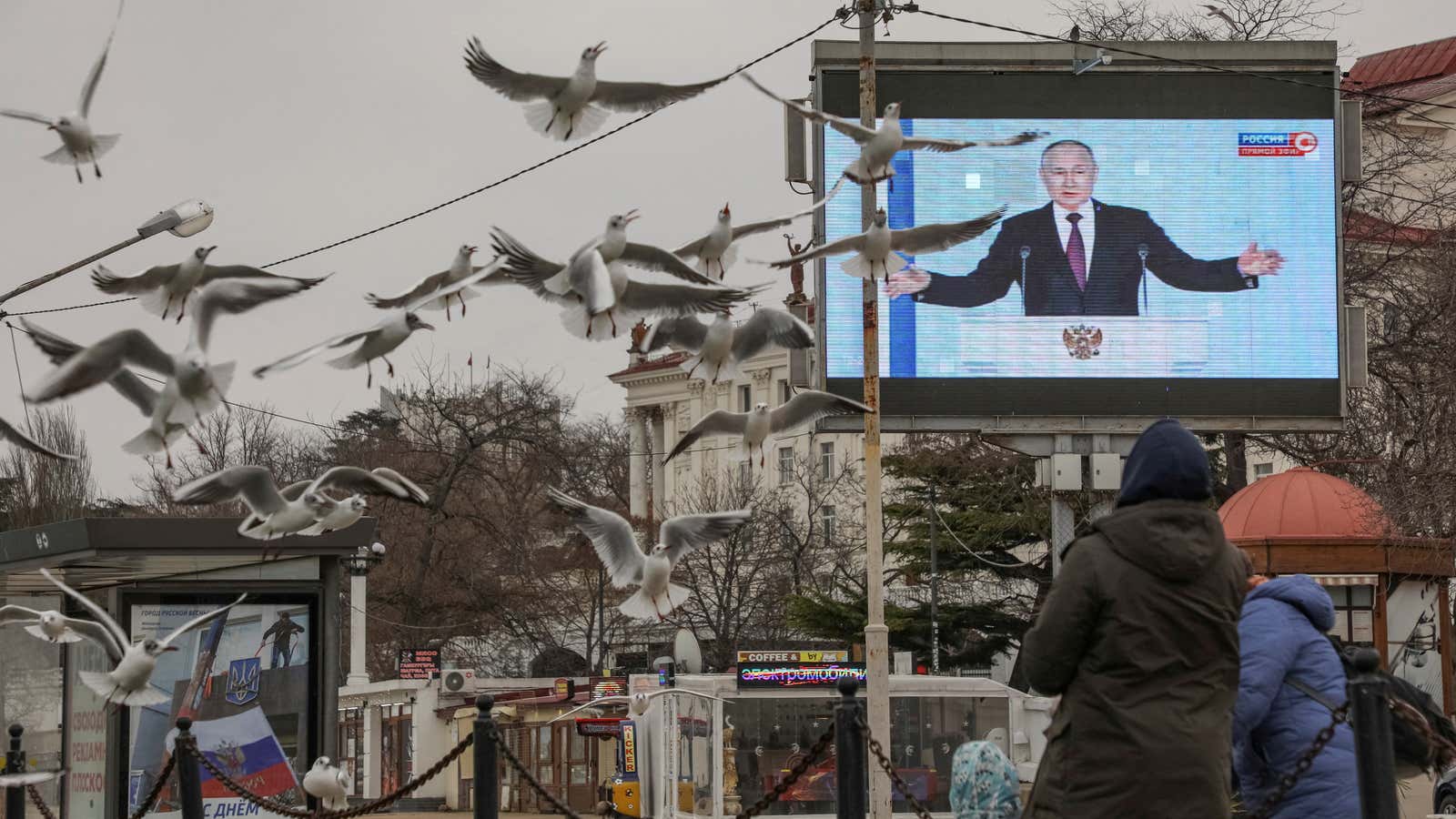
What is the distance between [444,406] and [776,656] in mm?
27112

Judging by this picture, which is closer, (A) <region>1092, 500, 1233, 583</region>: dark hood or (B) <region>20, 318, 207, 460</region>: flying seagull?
(A) <region>1092, 500, 1233, 583</region>: dark hood

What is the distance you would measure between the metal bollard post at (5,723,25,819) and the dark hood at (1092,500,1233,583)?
840 cm

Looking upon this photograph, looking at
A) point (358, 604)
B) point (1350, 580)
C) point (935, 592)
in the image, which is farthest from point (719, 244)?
point (935, 592)

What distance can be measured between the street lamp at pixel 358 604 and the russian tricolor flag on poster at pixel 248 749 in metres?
18.6

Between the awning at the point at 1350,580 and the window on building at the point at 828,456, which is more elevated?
the window on building at the point at 828,456

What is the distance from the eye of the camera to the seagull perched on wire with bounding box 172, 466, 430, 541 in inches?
317

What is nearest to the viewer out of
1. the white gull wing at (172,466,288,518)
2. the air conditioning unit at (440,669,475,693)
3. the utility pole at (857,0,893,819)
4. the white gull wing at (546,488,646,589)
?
the white gull wing at (172,466,288,518)

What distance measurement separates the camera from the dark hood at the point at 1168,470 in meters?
5.61

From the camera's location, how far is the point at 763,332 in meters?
9.66

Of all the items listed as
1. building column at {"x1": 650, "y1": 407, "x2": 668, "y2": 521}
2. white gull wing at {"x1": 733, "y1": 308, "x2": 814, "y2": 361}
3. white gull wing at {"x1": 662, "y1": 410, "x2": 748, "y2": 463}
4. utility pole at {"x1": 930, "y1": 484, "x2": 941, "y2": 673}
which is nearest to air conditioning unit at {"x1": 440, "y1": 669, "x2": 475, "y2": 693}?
utility pole at {"x1": 930, "y1": 484, "x2": 941, "y2": 673}

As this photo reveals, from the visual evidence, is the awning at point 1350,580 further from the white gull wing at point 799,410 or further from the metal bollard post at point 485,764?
the metal bollard post at point 485,764

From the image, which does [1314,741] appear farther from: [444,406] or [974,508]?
[444,406]

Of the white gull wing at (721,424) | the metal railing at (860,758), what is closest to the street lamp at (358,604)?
the metal railing at (860,758)

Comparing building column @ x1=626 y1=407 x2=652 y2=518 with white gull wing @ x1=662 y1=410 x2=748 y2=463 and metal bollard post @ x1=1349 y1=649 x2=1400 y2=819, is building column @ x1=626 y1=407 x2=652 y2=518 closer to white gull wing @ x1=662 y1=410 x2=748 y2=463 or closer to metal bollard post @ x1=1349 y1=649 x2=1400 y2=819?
white gull wing @ x1=662 y1=410 x2=748 y2=463
